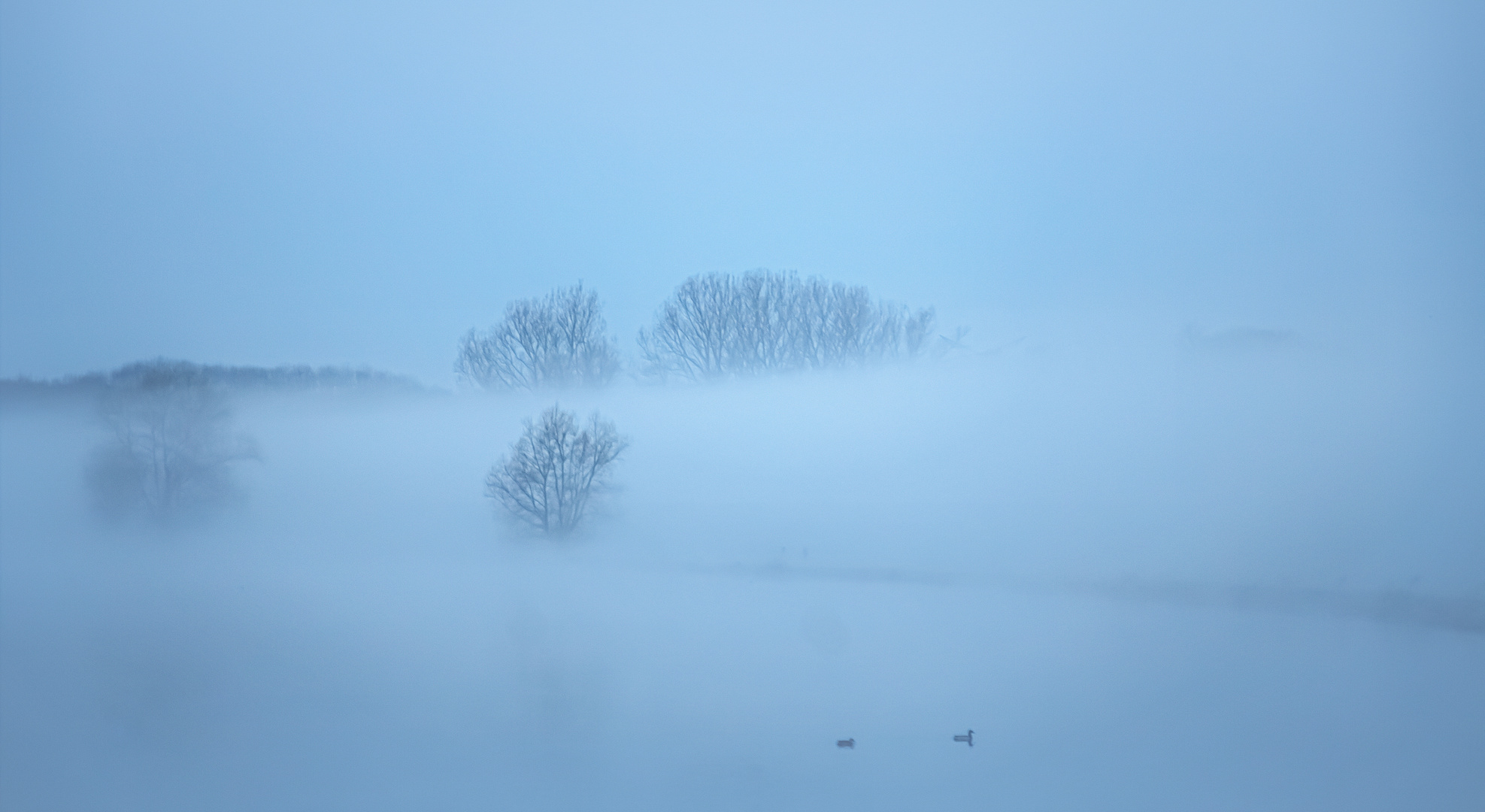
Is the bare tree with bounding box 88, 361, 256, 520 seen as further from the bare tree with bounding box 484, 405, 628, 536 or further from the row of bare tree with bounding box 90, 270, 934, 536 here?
the bare tree with bounding box 484, 405, 628, 536

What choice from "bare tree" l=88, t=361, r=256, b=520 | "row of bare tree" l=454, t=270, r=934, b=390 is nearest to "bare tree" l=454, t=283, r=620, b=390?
"row of bare tree" l=454, t=270, r=934, b=390

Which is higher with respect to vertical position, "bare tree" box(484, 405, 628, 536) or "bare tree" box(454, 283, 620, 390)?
"bare tree" box(454, 283, 620, 390)

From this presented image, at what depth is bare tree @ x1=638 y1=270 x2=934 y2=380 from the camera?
491 cm

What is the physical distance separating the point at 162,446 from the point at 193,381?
0.36 metres

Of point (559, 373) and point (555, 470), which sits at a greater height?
point (559, 373)

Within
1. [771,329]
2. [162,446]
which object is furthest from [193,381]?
[771,329]

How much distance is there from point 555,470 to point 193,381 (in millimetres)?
1982

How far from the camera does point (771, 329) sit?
5.05 meters

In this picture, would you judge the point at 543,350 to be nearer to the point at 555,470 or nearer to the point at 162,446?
the point at 555,470

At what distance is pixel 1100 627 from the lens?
4.68 m

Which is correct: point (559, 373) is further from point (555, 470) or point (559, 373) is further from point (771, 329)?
point (771, 329)

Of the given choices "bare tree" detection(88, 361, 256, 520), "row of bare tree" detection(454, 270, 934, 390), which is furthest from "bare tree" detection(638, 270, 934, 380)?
"bare tree" detection(88, 361, 256, 520)

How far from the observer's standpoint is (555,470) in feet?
15.3

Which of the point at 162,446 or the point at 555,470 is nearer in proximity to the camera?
the point at 555,470
